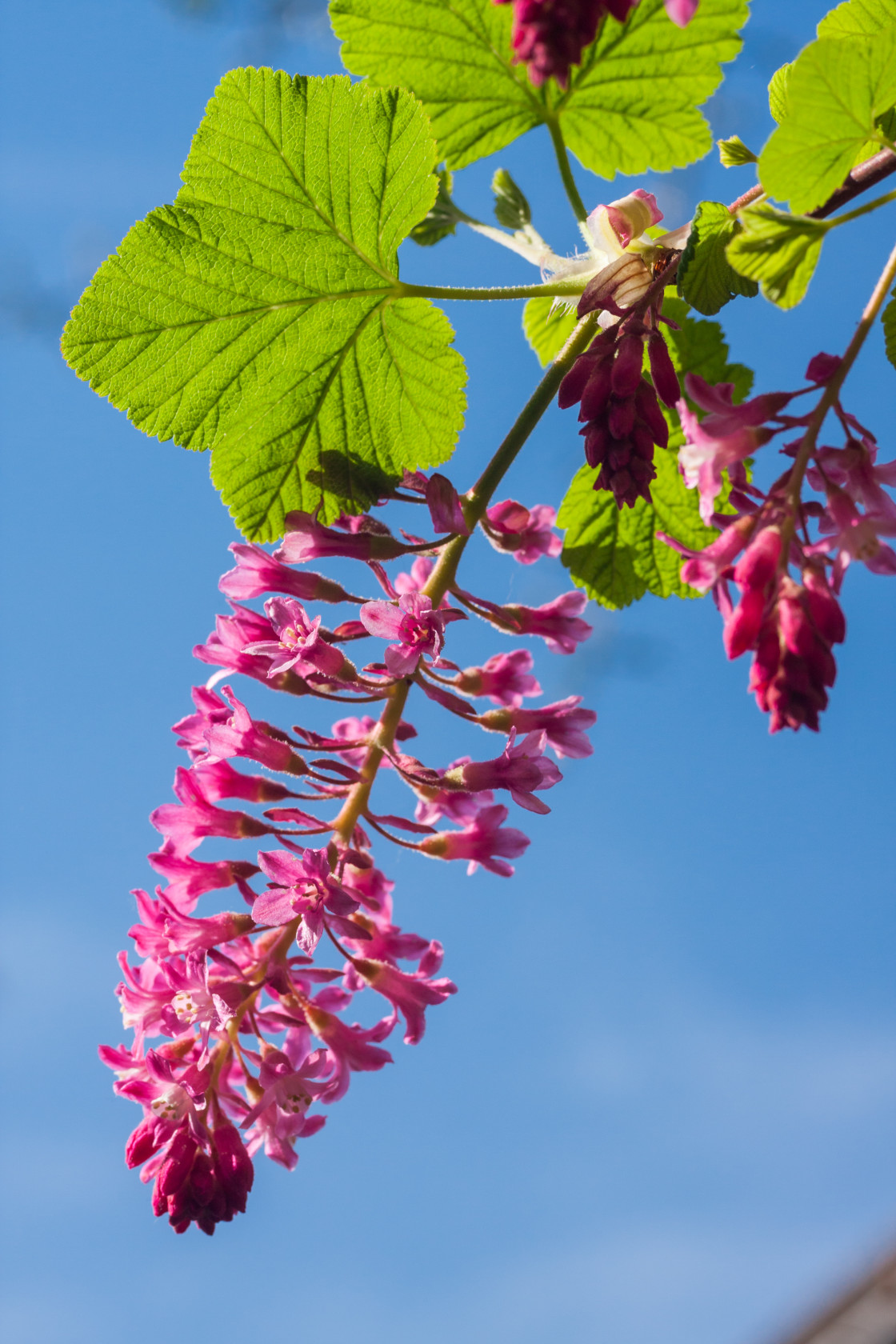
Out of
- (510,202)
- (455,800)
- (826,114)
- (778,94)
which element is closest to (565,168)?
(510,202)

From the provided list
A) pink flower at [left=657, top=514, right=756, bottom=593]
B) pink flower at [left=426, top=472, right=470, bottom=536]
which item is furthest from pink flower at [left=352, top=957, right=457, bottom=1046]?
pink flower at [left=657, top=514, right=756, bottom=593]

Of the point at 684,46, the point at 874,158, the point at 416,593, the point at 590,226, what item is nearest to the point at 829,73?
the point at 874,158

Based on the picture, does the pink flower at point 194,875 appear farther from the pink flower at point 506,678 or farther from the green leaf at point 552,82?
the green leaf at point 552,82

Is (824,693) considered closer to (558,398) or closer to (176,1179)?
(558,398)

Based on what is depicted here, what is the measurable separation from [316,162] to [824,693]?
806 millimetres

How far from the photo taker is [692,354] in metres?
1.61

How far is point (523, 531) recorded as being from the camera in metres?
1.48

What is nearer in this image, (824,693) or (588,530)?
(824,693)

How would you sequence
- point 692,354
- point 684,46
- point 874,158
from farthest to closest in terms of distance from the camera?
point 692,354 < point 684,46 < point 874,158

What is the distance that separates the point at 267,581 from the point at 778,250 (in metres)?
0.68

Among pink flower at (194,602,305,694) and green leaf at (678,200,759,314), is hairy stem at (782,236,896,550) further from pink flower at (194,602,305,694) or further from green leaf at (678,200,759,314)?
pink flower at (194,602,305,694)

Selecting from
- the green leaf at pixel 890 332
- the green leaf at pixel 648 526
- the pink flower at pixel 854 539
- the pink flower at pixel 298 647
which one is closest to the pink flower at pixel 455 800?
the pink flower at pixel 298 647

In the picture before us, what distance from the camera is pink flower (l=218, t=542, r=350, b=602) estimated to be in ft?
4.59

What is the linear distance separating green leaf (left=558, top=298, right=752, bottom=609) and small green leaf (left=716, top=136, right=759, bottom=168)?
318 mm
